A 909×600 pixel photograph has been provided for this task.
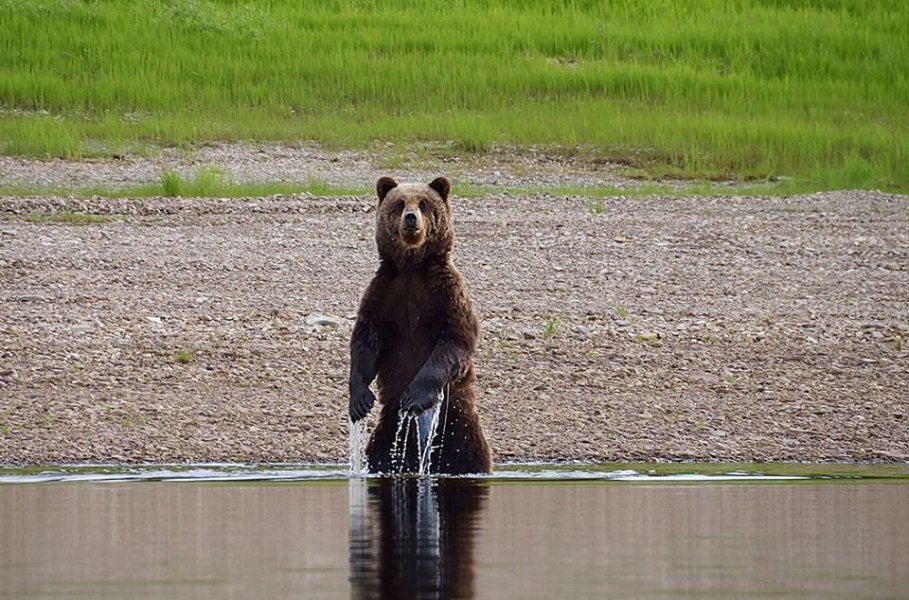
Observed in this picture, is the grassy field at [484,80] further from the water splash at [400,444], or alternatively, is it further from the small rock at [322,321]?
the water splash at [400,444]

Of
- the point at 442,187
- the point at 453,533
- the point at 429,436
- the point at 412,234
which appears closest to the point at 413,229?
the point at 412,234

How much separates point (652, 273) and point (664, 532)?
7860 millimetres

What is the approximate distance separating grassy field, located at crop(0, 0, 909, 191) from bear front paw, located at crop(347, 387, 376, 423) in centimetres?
1096

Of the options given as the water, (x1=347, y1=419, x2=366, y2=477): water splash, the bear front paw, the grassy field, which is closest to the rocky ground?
(x1=347, y1=419, x2=366, y2=477): water splash

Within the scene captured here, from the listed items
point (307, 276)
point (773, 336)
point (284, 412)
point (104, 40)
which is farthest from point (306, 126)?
point (284, 412)

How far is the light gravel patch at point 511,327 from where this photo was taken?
35.0 feet

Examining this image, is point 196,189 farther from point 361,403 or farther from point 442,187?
point 361,403

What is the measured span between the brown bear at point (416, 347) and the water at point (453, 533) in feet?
0.54

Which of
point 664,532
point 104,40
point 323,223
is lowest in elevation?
point 664,532

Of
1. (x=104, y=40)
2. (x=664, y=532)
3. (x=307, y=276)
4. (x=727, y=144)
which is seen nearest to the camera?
(x=664, y=532)

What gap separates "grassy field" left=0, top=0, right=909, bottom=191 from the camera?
2066cm

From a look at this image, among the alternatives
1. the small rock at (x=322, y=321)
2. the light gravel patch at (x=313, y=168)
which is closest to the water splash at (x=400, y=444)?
the small rock at (x=322, y=321)

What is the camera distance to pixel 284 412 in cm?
1093

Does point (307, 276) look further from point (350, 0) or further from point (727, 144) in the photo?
point (350, 0)
